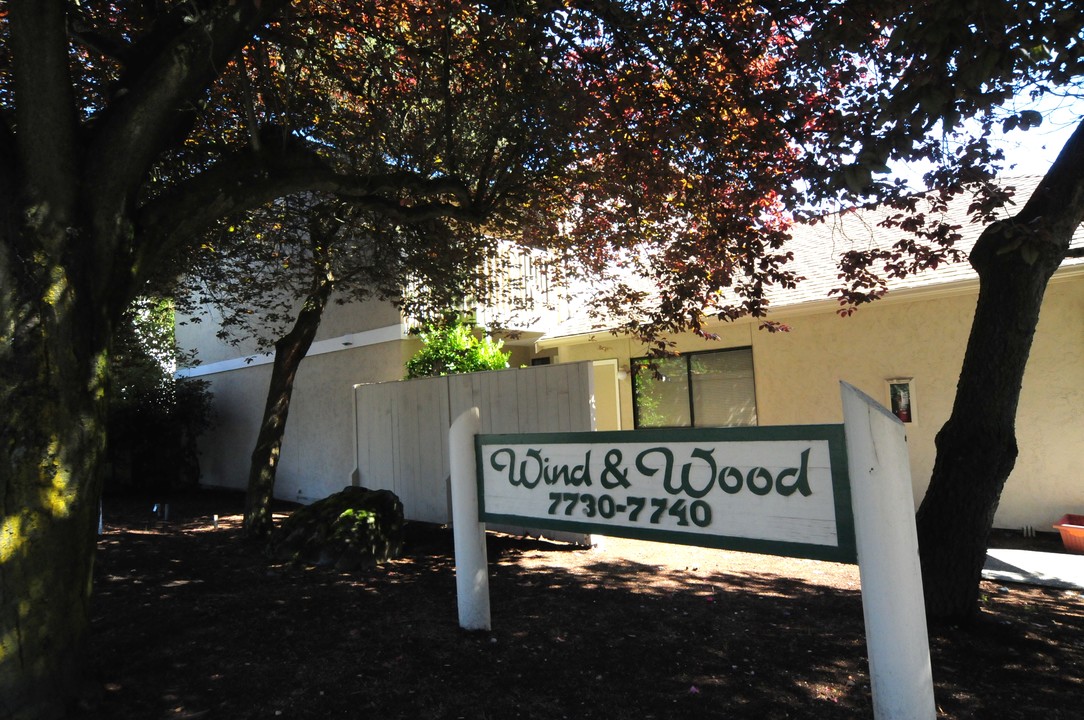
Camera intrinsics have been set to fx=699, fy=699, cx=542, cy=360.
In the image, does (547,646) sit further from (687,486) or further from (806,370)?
(806,370)

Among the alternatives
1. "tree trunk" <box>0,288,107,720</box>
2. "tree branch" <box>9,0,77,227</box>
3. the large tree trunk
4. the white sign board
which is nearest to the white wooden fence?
the white sign board

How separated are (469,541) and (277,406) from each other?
560 centimetres

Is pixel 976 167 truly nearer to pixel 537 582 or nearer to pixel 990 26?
pixel 990 26

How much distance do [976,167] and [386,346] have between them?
29.4 ft

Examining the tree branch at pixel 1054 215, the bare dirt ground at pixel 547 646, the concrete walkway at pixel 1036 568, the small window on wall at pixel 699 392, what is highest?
the tree branch at pixel 1054 215

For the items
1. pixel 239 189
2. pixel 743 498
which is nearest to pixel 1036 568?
pixel 743 498

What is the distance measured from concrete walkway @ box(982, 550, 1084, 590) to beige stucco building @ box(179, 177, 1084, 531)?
1291mm

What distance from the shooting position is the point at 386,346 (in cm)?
1197

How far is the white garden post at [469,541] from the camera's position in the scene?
488cm

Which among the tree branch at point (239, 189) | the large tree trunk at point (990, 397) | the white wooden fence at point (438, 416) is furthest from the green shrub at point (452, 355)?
the large tree trunk at point (990, 397)

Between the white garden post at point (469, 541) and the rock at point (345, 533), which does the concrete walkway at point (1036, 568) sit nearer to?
the white garden post at point (469, 541)

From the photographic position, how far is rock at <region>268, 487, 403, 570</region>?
7.24 meters

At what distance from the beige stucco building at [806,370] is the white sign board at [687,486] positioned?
4.17m

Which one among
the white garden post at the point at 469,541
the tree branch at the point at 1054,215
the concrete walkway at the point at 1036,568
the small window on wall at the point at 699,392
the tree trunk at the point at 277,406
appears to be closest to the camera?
the tree branch at the point at 1054,215
